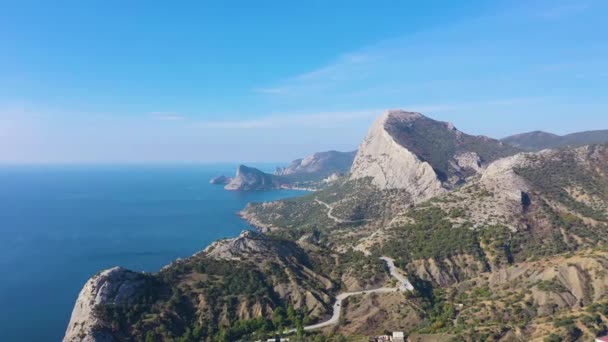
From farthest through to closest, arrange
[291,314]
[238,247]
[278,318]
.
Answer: [238,247]
[291,314]
[278,318]

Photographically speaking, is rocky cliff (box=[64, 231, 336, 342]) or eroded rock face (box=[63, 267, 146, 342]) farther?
rocky cliff (box=[64, 231, 336, 342])

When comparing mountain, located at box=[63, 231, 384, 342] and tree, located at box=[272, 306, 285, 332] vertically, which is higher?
mountain, located at box=[63, 231, 384, 342]

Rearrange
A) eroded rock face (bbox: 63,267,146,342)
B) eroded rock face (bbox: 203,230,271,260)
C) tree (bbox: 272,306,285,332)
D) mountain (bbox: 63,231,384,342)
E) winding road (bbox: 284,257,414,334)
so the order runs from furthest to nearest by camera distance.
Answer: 1. eroded rock face (bbox: 203,230,271,260)
2. winding road (bbox: 284,257,414,334)
3. tree (bbox: 272,306,285,332)
4. mountain (bbox: 63,231,384,342)
5. eroded rock face (bbox: 63,267,146,342)

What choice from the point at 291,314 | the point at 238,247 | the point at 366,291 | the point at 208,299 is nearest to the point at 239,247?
Result: the point at 238,247

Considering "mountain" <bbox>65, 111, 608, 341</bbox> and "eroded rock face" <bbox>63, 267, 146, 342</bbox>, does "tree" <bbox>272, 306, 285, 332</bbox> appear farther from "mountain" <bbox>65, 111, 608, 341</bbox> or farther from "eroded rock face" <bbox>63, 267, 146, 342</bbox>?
"eroded rock face" <bbox>63, 267, 146, 342</bbox>

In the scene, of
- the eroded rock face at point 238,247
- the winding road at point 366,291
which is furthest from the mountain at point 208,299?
the winding road at point 366,291

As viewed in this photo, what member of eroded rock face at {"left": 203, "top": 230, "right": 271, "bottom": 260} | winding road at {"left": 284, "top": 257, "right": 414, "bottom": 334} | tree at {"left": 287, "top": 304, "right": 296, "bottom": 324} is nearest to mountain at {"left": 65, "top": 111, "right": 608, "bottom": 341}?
tree at {"left": 287, "top": 304, "right": 296, "bottom": 324}

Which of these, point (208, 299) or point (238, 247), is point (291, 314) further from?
point (238, 247)

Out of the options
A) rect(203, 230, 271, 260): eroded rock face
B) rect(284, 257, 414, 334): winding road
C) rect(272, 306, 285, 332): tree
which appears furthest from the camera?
rect(203, 230, 271, 260): eroded rock face
